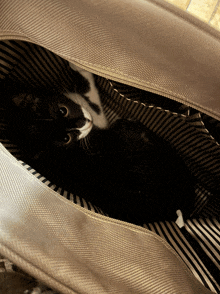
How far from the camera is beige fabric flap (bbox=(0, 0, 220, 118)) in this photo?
45 centimetres

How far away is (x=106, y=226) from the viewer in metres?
0.44

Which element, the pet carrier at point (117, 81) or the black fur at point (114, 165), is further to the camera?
the black fur at point (114, 165)

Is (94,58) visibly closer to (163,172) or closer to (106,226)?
(106,226)

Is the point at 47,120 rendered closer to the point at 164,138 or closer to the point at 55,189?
the point at 55,189

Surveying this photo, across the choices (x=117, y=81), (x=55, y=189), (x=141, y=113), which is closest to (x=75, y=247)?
(x=55, y=189)

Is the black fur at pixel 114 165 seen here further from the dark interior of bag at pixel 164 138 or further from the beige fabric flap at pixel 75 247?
the beige fabric flap at pixel 75 247

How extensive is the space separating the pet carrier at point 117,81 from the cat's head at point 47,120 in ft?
0.13

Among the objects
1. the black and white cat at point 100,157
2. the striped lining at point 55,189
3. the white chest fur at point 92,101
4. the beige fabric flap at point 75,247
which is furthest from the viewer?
the white chest fur at point 92,101

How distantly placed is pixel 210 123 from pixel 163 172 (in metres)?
0.25

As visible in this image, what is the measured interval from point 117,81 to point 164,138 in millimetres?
342

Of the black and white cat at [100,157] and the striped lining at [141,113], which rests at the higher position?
the striped lining at [141,113]

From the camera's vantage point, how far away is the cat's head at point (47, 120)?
0.61 metres

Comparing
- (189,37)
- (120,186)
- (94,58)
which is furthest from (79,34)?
(120,186)

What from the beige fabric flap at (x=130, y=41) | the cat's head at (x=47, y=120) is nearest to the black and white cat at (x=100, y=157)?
the cat's head at (x=47, y=120)
